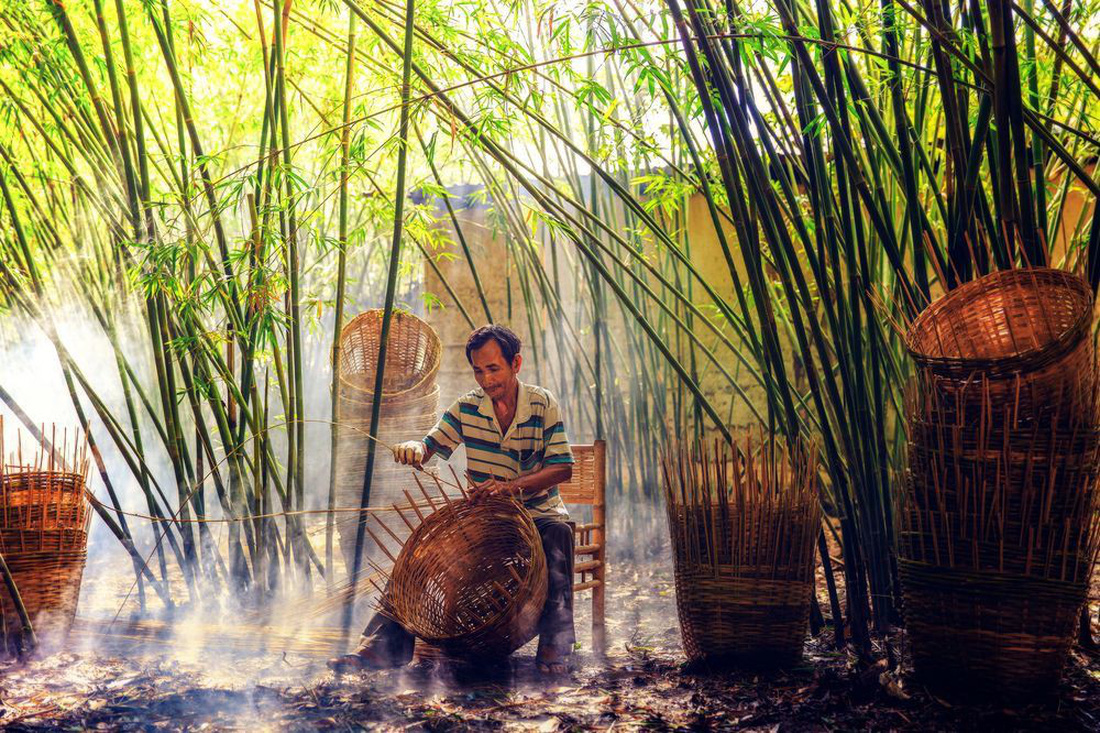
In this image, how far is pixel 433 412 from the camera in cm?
366

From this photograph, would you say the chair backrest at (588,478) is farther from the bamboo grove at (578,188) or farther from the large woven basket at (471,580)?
the large woven basket at (471,580)

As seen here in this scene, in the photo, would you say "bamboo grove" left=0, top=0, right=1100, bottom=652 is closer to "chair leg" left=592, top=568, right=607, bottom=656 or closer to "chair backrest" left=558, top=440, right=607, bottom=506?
"chair backrest" left=558, top=440, right=607, bottom=506

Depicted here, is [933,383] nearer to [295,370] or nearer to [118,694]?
[295,370]

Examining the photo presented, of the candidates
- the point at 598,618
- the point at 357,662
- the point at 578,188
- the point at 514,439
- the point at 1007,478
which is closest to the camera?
the point at 1007,478

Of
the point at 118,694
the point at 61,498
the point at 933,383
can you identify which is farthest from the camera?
the point at 61,498

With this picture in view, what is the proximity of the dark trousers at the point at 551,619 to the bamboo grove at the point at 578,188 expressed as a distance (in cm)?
43

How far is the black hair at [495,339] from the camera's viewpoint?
235 centimetres

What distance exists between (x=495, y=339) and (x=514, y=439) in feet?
0.99

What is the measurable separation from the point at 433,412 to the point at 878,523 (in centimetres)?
200

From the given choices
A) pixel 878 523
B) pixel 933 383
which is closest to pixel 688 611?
pixel 878 523

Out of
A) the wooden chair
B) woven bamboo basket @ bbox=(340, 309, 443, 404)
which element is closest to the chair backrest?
the wooden chair

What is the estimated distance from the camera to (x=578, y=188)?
3.49m

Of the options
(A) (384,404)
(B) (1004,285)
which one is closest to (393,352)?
(A) (384,404)

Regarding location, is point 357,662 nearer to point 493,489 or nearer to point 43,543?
point 493,489
